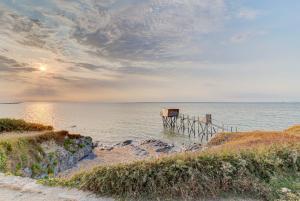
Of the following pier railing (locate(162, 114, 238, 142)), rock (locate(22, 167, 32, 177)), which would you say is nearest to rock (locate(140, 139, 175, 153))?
pier railing (locate(162, 114, 238, 142))

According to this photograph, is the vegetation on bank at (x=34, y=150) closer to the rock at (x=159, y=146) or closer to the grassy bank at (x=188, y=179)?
the grassy bank at (x=188, y=179)

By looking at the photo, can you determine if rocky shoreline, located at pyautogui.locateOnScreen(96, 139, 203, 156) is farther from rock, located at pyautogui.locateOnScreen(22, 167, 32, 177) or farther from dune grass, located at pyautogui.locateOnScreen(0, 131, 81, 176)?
rock, located at pyautogui.locateOnScreen(22, 167, 32, 177)

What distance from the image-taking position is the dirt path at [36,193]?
6004mm

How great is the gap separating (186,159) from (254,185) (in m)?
1.81

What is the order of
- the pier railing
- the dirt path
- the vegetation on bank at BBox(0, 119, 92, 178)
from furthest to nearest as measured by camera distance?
1. the pier railing
2. the vegetation on bank at BBox(0, 119, 92, 178)
3. the dirt path

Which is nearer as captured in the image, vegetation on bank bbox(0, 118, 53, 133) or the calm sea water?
vegetation on bank bbox(0, 118, 53, 133)

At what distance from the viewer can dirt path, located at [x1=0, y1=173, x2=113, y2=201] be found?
19.7 ft

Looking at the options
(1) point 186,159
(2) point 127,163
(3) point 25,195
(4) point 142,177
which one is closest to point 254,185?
(1) point 186,159

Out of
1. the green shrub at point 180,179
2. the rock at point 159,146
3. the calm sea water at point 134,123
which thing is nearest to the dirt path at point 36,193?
the green shrub at point 180,179

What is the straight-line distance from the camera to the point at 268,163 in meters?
7.27

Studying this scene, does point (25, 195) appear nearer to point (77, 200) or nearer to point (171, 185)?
point (77, 200)

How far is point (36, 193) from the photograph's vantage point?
6320 mm

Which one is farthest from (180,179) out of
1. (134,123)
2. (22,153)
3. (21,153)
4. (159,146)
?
(134,123)

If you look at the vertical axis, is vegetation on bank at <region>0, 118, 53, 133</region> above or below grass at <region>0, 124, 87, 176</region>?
above
